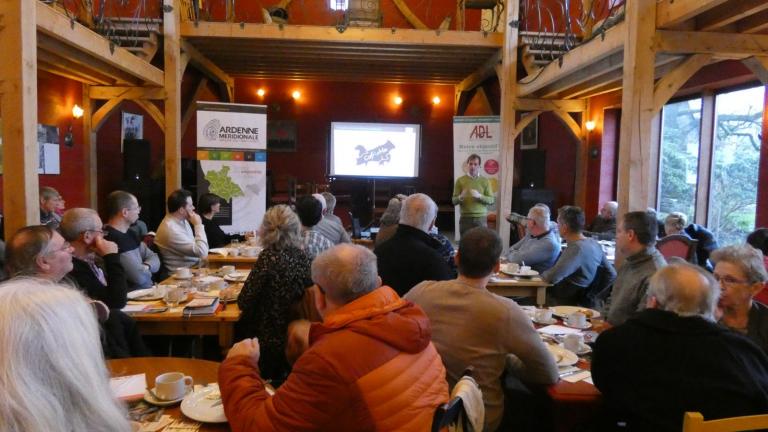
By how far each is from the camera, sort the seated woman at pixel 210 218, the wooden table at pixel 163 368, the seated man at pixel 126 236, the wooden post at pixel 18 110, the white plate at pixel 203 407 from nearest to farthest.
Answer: the white plate at pixel 203 407, the wooden table at pixel 163 368, the seated man at pixel 126 236, the wooden post at pixel 18 110, the seated woman at pixel 210 218

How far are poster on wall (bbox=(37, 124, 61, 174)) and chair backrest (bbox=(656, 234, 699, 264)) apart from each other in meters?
7.34

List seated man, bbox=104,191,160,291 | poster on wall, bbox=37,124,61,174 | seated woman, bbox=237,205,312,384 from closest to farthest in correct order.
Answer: seated woman, bbox=237,205,312,384, seated man, bbox=104,191,160,291, poster on wall, bbox=37,124,61,174

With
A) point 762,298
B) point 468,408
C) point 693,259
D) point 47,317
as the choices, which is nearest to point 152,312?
point 468,408

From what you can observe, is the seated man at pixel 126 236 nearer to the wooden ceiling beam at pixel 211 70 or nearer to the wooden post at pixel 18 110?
the wooden post at pixel 18 110

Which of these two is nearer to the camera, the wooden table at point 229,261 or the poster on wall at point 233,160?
Result: the wooden table at point 229,261

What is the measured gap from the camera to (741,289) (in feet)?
7.75

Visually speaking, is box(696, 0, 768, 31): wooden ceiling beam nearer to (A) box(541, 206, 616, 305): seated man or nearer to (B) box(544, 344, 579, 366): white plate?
(A) box(541, 206, 616, 305): seated man

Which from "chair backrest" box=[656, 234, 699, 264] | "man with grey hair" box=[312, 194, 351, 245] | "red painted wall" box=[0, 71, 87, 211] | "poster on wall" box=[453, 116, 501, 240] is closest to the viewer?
"chair backrest" box=[656, 234, 699, 264]

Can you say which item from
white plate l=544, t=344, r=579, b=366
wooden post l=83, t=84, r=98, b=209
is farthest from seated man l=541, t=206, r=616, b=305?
wooden post l=83, t=84, r=98, b=209

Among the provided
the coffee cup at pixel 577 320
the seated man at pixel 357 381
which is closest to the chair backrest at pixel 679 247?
the coffee cup at pixel 577 320

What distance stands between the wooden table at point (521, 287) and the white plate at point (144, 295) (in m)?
2.29

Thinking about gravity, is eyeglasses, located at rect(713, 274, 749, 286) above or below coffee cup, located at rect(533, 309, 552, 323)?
above

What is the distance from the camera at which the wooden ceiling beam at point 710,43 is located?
14.1ft

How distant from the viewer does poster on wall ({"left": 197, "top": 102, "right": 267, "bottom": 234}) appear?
7.48m
